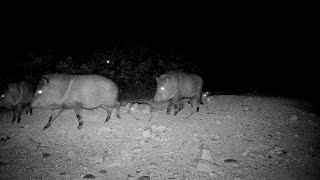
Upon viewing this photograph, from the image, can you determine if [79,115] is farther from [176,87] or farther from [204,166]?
[204,166]

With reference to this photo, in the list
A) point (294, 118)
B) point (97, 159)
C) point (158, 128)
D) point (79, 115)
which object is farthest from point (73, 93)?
point (294, 118)

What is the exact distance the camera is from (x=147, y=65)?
1225cm

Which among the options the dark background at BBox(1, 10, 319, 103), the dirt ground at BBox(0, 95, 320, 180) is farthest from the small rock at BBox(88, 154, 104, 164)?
the dark background at BBox(1, 10, 319, 103)

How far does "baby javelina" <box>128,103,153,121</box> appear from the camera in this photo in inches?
292

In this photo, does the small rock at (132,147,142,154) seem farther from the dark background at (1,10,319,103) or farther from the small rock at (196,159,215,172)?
the dark background at (1,10,319,103)

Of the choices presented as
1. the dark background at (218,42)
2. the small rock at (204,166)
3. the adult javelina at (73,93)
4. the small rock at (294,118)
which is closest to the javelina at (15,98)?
the adult javelina at (73,93)

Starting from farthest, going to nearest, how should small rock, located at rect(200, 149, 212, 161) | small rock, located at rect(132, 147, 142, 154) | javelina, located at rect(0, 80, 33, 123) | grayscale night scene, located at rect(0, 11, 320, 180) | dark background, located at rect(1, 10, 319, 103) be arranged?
1. dark background, located at rect(1, 10, 319, 103)
2. javelina, located at rect(0, 80, 33, 123)
3. small rock, located at rect(132, 147, 142, 154)
4. small rock, located at rect(200, 149, 212, 161)
5. grayscale night scene, located at rect(0, 11, 320, 180)

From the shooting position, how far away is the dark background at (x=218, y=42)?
54.7ft

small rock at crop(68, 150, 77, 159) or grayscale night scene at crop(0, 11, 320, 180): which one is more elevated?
grayscale night scene at crop(0, 11, 320, 180)

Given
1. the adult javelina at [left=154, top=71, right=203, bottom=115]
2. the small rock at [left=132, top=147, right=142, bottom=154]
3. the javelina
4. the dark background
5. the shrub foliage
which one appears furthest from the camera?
the dark background

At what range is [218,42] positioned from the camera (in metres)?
25.3

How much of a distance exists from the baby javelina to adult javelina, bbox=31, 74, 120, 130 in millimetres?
643

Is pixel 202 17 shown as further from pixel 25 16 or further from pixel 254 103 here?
pixel 254 103

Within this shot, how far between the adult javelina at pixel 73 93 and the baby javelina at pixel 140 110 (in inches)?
25.3
